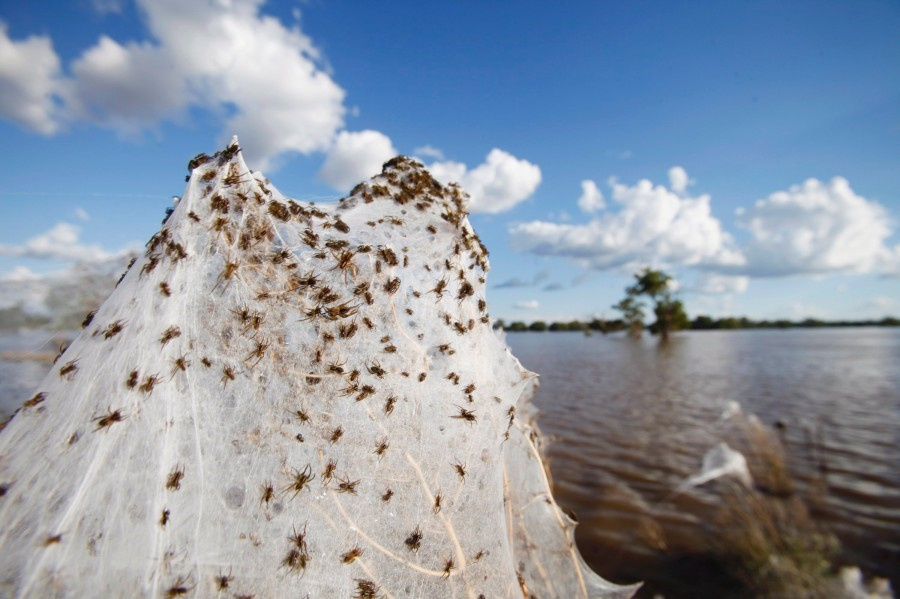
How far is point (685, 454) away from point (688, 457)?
0.19m

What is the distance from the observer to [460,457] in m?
2.06

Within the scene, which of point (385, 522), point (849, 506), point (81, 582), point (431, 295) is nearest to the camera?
point (81, 582)

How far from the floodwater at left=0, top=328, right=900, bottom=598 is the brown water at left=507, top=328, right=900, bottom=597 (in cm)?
3

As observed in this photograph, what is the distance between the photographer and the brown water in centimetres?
597

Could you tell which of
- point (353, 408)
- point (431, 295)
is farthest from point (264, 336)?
point (431, 295)

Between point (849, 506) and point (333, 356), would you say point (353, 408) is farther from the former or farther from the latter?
point (849, 506)

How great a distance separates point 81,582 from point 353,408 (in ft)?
3.29

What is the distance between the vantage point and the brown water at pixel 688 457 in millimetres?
5973

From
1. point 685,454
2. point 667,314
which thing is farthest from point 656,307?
point 685,454

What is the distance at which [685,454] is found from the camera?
30.9 feet

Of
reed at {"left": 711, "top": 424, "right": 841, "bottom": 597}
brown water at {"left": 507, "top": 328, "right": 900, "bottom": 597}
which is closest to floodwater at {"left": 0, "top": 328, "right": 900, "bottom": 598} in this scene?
brown water at {"left": 507, "top": 328, "right": 900, "bottom": 597}

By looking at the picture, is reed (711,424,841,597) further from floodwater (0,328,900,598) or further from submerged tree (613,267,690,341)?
submerged tree (613,267,690,341)

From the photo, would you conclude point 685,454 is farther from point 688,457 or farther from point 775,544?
point 775,544

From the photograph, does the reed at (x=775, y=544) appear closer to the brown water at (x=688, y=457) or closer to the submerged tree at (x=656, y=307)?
the brown water at (x=688, y=457)
